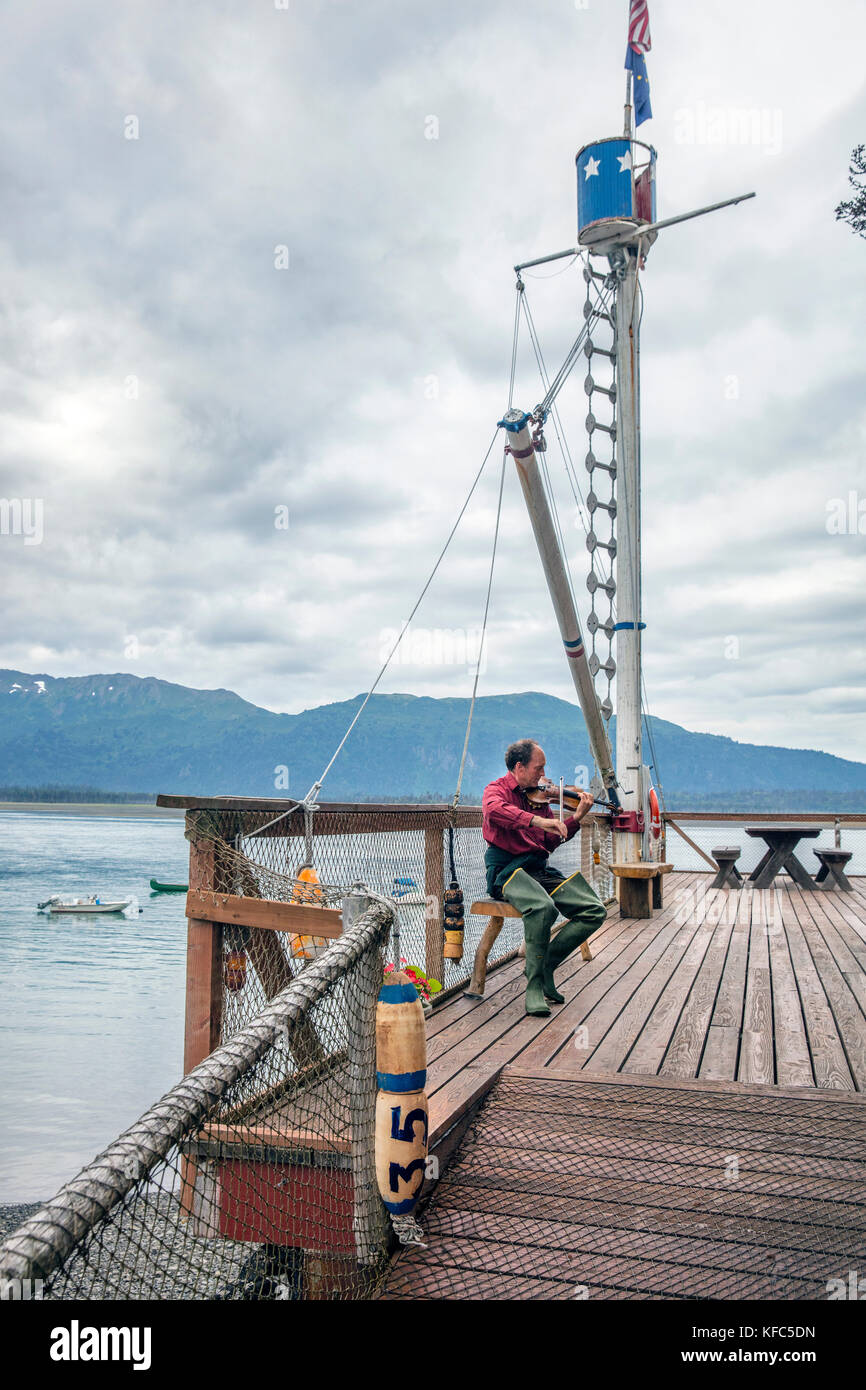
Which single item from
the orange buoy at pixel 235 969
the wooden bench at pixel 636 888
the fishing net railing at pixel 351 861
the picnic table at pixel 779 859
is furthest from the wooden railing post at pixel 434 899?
the picnic table at pixel 779 859

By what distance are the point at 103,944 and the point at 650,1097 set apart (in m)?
36.1

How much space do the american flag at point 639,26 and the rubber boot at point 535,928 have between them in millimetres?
10437

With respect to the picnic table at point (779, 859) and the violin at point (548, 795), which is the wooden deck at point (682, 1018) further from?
the picnic table at point (779, 859)

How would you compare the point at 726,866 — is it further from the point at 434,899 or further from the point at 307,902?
the point at 307,902

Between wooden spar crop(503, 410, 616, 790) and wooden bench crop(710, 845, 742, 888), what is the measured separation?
121 inches

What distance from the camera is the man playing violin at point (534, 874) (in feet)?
15.6

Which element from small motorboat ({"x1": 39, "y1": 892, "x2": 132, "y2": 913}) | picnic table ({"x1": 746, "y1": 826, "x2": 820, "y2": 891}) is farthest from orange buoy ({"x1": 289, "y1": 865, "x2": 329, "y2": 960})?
small motorboat ({"x1": 39, "y1": 892, "x2": 132, "y2": 913})

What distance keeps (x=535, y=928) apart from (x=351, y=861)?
1.05 meters

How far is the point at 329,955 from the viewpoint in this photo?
239 cm
